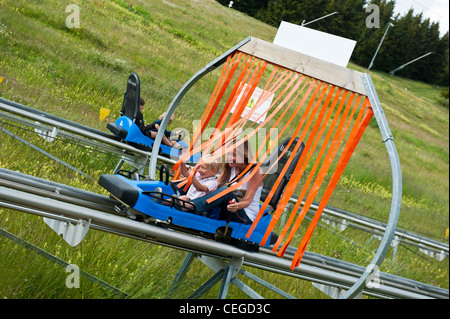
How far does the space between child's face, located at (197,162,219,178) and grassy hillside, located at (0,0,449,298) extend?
0.83 meters

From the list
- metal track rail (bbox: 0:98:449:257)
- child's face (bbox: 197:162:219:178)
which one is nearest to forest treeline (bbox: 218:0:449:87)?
metal track rail (bbox: 0:98:449:257)

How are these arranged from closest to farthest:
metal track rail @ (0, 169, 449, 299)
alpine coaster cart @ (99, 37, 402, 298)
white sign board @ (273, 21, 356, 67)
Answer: metal track rail @ (0, 169, 449, 299)
alpine coaster cart @ (99, 37, 402, 298)
white sign board @ (273, 21, 356, 67)

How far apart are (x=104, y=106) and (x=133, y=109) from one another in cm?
132

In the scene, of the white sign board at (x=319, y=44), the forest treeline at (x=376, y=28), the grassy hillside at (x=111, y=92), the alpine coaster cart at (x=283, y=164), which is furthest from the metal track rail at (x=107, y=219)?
the forest treeline at (x=376, y=28)

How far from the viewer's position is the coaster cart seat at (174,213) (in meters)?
4.28

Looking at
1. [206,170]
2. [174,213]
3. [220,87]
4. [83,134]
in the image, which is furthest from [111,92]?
[174,213]

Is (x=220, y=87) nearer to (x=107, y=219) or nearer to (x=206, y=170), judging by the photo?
(x=206, y=170)

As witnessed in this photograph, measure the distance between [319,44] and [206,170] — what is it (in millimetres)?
1438

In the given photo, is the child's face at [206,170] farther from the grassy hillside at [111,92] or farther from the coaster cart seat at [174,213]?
the grassy hillside at [111,92]

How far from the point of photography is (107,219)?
3672 mm

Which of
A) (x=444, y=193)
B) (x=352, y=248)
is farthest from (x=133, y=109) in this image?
(x=444, y=193)

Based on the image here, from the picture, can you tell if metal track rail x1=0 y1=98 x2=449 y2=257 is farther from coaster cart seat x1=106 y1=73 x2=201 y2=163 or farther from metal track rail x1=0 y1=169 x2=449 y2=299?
metal track rail x1=0 y1=169 x2=449 y2=299

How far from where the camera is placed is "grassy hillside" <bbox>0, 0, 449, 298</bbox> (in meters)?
4.54

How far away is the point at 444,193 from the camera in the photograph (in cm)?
1788
